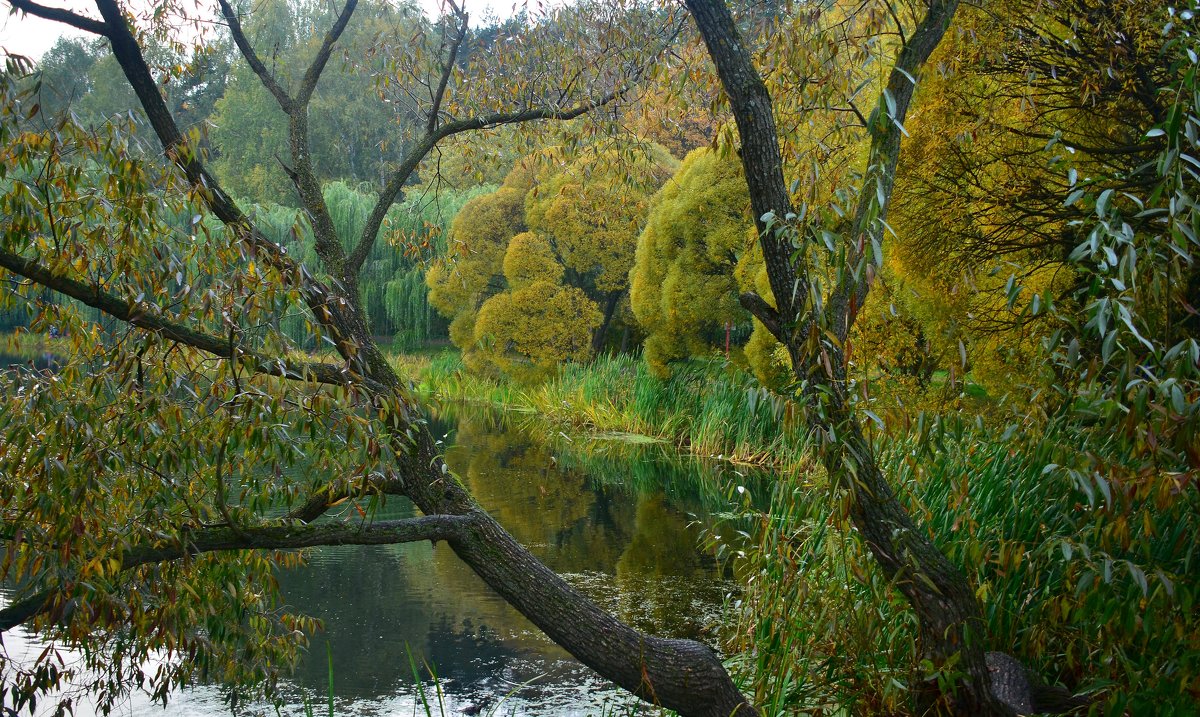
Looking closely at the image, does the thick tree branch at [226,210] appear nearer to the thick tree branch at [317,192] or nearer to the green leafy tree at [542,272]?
the thick tree branch at [317,192]

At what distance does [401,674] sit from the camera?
19.4 ft

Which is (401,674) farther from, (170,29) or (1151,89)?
(1151,89)

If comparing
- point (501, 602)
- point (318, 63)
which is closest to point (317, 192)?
point (318, 63)

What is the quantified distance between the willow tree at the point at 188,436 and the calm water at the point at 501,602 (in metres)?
0.75

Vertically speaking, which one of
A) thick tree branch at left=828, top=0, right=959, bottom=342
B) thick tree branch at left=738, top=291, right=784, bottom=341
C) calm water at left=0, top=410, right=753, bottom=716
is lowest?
calm water at left=0, top=410, right=753, bottom=716

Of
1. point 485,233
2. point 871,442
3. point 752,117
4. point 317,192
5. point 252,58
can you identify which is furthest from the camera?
point 485,233

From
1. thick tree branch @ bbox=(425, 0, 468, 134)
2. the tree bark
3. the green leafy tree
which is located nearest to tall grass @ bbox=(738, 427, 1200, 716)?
thick tree branch @ bbox=(425, 0, 468, 134)

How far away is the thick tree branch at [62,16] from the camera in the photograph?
3.40 meters

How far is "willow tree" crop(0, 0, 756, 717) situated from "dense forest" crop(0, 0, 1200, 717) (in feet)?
0.06

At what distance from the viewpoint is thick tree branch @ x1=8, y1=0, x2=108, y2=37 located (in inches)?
134

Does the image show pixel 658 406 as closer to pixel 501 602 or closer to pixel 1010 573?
pixel 501 602

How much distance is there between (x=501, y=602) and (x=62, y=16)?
4.93 m

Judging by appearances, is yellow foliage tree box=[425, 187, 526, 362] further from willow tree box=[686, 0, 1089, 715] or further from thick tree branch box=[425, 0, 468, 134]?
willow tree box=[686, 0, 1089, 715]

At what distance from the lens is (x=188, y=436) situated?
295cm
